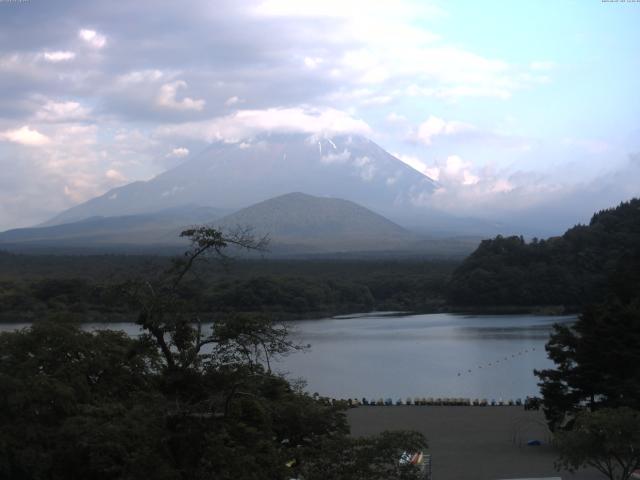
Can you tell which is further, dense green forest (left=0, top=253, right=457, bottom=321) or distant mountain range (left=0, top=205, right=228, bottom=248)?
distant mountain range (left=0, top=205, right=228, bottom=248)

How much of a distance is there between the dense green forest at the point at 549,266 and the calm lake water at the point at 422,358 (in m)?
5.23

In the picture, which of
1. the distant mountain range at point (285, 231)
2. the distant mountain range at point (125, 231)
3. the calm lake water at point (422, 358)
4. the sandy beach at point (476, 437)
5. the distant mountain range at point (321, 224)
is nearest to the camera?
the sandy beach at point (476, 437)

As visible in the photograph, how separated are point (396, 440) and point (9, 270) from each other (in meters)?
62.4

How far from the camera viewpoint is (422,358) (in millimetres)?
30188

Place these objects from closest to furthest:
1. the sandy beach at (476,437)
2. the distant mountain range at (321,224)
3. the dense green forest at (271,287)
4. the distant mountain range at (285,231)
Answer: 1. the sandy beach at (476,437)
2. the dense green forest at (271,287)
3. the distant mountain range at (285,231)
4. the distant mountain range at (321,224)

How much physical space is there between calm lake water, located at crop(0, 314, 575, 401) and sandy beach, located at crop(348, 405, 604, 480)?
9.15ft

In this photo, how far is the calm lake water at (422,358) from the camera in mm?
23672

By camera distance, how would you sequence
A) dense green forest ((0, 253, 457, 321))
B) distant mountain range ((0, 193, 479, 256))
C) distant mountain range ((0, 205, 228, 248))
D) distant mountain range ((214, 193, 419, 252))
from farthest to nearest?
distant mountain range ((214, 193, 419, 252)) < distant mountain range ((0, 205, 228, 248)) < distant mountain range ((0, 193, 479, 256)) < dense green forest ((0, 253, 457, 321))

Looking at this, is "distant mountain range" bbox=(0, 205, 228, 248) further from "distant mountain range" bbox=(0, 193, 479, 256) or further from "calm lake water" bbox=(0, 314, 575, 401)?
"calm lake water" bbox=(0, 314, 575, 401)

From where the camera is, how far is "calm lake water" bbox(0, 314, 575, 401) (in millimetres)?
23672

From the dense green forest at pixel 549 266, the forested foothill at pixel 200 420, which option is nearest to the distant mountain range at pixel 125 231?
the dense green forest at pixel 549 266

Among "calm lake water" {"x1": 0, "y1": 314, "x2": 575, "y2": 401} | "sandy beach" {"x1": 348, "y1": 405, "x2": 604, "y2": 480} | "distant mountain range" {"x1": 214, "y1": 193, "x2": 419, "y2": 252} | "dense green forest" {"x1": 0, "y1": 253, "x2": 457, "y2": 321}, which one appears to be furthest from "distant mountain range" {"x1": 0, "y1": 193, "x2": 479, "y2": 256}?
"sandy beach" {"x1": 348, "y1": 405, "x2": 604, "y2": 480}

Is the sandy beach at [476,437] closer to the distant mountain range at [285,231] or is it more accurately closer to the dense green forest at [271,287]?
the dense green forest at [271,287]

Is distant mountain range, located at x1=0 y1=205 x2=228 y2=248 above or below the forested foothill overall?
above
